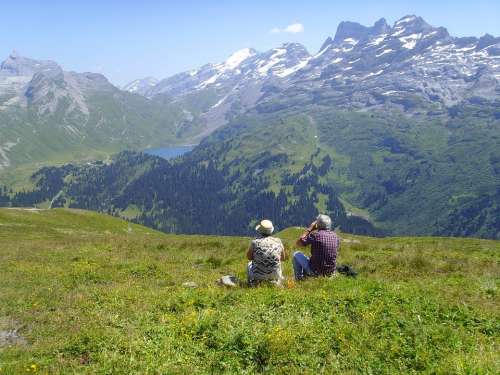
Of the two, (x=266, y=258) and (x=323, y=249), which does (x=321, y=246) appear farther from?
(x=266, y=258)

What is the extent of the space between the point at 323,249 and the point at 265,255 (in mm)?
2703

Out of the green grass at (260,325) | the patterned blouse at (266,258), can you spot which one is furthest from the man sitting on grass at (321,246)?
the patterned blouse at (266,258)

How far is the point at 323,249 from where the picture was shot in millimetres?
18625

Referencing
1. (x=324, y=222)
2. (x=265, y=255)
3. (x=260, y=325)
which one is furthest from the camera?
(x=324, y=222)

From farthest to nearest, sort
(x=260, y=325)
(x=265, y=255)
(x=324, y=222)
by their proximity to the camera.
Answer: (x=324, y=222)
(x=265, y=255)
(x=260, y=325)

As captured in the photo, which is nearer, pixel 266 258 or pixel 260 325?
pixel 260 325

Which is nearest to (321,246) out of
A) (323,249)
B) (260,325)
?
(323,249)

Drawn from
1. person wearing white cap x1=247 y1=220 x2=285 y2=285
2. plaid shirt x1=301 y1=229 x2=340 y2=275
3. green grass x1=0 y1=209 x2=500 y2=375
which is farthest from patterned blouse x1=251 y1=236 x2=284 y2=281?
plaid shirt x1=301 y1=229 x2=340 y2=275

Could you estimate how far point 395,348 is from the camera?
37.7ft

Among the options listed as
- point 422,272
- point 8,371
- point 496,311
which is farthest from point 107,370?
point 422,272

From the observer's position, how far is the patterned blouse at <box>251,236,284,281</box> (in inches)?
698

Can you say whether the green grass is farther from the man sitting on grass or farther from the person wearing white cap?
the person wearing white cap

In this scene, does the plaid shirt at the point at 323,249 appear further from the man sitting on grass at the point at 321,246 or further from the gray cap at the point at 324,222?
the gray cap at the point at 324,222

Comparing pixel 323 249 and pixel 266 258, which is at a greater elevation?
pixel 323 249
